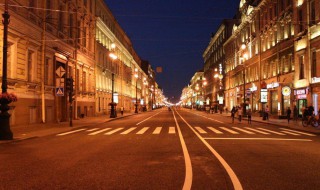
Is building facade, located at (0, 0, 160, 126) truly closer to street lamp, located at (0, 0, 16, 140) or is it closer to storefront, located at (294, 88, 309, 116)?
street lamp, located at (0, 0, 16, 140)

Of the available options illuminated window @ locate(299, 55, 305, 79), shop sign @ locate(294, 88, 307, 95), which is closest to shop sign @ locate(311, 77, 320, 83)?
shop sign @ locate(294, 88, 307, 95)

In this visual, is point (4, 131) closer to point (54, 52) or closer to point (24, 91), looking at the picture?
point (24, 91)

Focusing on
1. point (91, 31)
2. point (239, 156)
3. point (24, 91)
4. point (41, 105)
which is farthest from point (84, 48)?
point (239, 156)

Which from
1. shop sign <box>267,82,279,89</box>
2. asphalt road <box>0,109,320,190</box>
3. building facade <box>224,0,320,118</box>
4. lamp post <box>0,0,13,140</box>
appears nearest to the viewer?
asphalt road <box>0,109,320,190</box>

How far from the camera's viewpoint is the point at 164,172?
9227mm

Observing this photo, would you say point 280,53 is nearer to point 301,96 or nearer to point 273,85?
point 273,85

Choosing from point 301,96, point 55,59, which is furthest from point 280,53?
point 55,59

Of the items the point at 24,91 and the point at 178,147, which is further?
the point at 24,91

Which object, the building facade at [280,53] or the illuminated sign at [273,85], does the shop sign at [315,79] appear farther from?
the illuminated sign at [273,85]

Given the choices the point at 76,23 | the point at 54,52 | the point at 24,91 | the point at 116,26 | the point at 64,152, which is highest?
the point at 116,26

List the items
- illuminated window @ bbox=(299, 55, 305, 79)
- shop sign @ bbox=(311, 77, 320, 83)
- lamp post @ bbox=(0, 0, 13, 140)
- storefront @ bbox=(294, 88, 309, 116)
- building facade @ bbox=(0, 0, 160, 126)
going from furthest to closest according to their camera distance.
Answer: illuminated window @ bbox=(299, 55, 305, 79), storefront @ bbox=(294, 88, 309, 116), shop sign @ bbox=(311, 77, 320, 83), building facade @ bbox=(0, 0, 160, 126), lamp post @ bbox=(0, 0, 13, 140)

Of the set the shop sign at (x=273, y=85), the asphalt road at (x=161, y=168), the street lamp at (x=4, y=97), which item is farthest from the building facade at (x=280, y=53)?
the street lamp at (x=4, y=97)

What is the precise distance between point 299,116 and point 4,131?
3124cm

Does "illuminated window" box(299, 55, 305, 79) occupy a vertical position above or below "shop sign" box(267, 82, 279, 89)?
above
